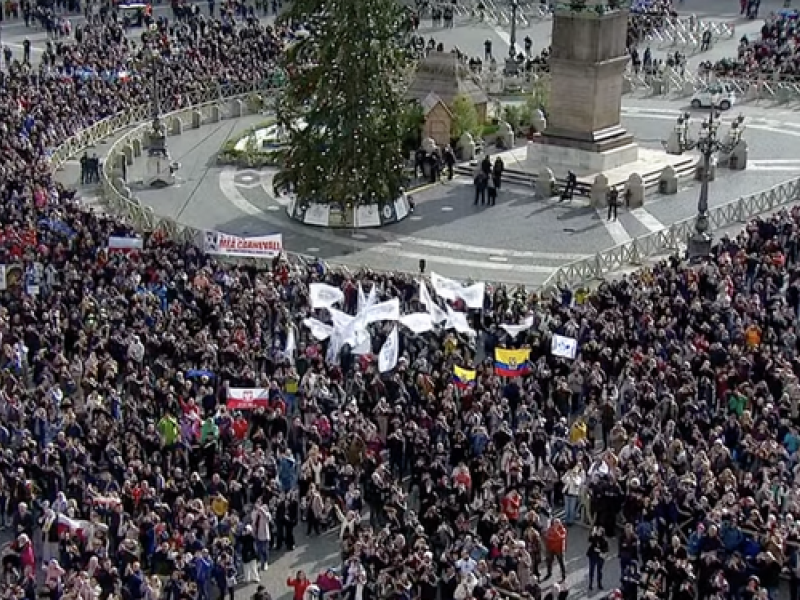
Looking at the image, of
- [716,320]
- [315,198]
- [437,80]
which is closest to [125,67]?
[437,80]

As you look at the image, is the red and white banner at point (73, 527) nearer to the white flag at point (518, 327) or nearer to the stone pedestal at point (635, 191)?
the white flag at point (518, 327)

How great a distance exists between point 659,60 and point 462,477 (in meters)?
44.3

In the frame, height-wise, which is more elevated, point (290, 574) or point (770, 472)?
point (770, 472)

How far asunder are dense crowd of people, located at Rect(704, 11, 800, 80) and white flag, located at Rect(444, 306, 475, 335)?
3424 cm

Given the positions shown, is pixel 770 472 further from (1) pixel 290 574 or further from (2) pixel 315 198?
(2) pixel 315 198

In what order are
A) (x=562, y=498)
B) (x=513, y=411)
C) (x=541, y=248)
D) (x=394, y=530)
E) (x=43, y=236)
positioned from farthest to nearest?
1. (x=541, y=248)
2. (x=43, y=236)
3. (x=513, y=411)
4. (x=562, y=498)
5. (x=394, y=530)

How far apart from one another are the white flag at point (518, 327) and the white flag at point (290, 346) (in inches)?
170

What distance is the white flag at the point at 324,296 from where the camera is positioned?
35.3 metres

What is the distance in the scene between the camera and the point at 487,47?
70.8 m

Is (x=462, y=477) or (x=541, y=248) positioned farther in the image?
(x=541, y=248)

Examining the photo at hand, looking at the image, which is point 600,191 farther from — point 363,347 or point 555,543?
point 555,543

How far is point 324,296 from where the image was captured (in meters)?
35.5

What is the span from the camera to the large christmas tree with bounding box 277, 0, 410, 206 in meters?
45.6

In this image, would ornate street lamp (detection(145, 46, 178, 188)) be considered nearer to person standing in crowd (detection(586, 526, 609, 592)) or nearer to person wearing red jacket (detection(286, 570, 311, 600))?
person wearing red jacket (detection(286, 570, 311, 600))
